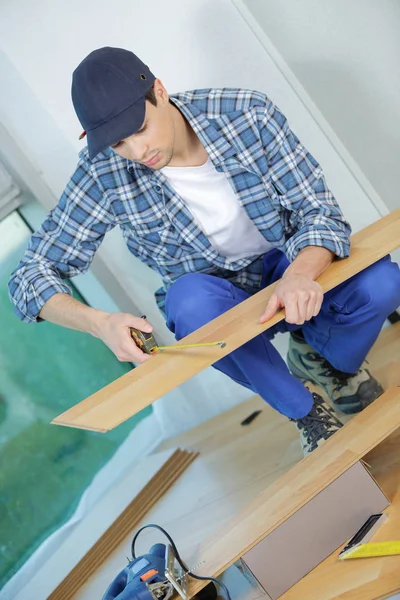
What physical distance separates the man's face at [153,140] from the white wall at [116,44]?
73cm

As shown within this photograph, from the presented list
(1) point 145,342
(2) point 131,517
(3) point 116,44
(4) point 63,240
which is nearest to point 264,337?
(1) point 145,342

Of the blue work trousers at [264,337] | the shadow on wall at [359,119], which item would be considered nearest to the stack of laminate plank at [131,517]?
the blue work trousers at [264,337]

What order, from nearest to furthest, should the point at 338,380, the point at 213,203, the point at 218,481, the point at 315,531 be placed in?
the point at 315,531 < the point at 213,203 < the point at 338,380 < the point at 218,481

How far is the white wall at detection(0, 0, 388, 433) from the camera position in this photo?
2.25 meters

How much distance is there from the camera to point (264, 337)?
172 centimetres

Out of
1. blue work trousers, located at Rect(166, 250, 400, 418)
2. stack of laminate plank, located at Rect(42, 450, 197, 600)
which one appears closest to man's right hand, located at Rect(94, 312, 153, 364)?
blue work trousers, located at Rect(166, 250, 400, 418)

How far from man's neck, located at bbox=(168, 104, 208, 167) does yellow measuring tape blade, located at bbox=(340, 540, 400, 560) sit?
3.12ft

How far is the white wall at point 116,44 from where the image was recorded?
7.38ft

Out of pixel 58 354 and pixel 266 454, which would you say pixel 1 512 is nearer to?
pixel 58 354

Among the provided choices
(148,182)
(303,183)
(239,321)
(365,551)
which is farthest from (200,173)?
(365,551)

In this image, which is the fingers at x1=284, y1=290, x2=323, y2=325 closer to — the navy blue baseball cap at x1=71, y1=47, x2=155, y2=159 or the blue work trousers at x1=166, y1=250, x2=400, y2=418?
the blue work trousers at x1=166, y1=250, x2=400, y2=418

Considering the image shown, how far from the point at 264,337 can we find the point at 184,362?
35cm

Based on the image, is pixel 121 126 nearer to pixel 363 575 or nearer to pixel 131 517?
pixel 363 575

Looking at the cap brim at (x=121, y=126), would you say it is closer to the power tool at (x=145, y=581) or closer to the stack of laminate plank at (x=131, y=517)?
the power tool at (x=145, y=581)
